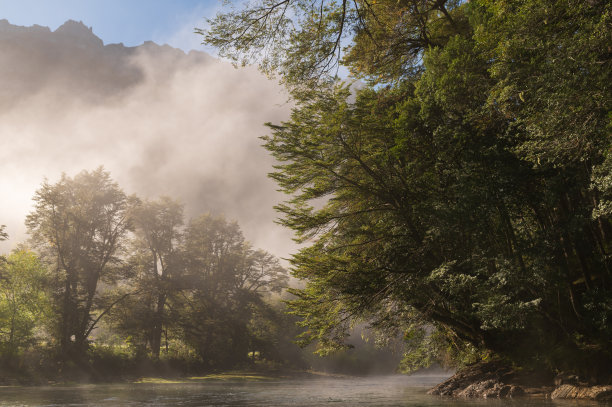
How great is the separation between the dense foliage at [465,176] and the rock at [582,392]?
702 millimetres

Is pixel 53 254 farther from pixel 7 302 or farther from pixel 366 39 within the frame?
pixel 366 39

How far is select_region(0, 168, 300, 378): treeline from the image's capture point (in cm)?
3322

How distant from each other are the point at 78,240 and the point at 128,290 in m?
7.20

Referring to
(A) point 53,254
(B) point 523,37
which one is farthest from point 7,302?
(B) point 523,37

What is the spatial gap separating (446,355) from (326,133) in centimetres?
1572

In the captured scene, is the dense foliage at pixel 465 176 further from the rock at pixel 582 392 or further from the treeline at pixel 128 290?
the treeline at pixel 128 290

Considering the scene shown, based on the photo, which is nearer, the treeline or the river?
the river

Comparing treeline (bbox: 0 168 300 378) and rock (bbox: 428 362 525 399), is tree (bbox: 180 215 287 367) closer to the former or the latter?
treeline (bbox: 0 168 300 378)

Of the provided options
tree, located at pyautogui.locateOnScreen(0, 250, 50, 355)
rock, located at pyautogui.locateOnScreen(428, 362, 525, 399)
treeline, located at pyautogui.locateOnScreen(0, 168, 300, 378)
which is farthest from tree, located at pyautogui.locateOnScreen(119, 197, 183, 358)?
rock, located at pyautogui.locateOnScreen(428, 362, 525, 399)

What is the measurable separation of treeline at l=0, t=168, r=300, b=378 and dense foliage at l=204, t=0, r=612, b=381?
26345 mm

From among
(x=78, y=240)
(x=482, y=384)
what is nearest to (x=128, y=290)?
(x=78, y=240)

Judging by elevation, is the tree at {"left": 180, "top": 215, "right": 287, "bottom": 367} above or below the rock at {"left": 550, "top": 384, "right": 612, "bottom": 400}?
above

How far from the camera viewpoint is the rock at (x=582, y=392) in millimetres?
13541

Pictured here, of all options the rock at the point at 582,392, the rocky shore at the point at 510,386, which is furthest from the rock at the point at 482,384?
the rock at the point at 582,392
